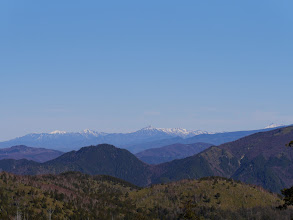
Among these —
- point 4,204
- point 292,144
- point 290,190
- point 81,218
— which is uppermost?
point 292,144

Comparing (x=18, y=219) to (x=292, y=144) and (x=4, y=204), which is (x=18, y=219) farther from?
(x=292, y=144)

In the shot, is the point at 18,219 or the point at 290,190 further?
the point at 18,219

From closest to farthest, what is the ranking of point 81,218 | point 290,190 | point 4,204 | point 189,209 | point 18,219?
point 290,190
point 189,209
point 18,219
point 4,204
point 81,218

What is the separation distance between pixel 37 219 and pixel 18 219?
1103 centimetres

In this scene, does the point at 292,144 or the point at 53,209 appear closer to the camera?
the point at 292,144

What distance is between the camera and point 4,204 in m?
181

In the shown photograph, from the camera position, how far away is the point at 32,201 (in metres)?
197

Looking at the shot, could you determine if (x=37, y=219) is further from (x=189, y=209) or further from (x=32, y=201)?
(x=189, y=209)

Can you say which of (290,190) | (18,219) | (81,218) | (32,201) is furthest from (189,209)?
(32,201)

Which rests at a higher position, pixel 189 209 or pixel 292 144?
pixel 292 144

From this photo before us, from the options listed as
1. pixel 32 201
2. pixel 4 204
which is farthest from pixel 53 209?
pixel 4 204

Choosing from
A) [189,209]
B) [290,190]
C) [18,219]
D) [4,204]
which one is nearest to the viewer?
[290,190]

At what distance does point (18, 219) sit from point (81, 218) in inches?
1569

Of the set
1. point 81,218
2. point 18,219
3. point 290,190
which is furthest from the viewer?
point 81,218
